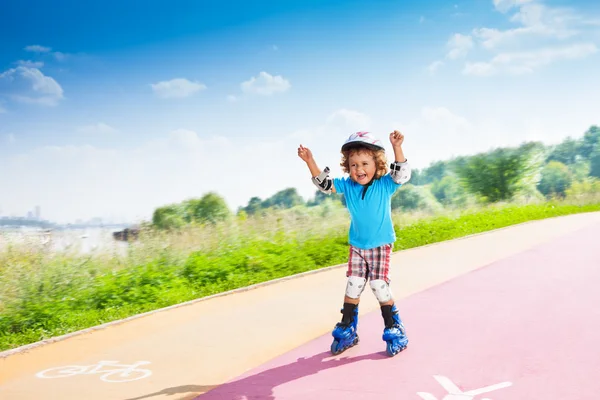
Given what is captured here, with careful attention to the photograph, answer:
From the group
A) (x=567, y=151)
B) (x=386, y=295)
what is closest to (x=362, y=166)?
(x=386, y=295)

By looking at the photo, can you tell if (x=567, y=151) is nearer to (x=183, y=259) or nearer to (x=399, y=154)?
(x=183, y=259)

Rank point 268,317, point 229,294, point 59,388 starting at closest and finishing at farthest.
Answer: point 59,388 → point 268,317 → point 229,294

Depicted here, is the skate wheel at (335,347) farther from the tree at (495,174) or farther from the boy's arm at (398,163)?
the tree at (495,174)

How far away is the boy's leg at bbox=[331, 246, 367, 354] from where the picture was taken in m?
6.30

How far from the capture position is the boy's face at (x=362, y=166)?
6.11 metres

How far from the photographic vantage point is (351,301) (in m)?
6.38

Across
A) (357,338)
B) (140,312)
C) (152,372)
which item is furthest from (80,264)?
(357,338)

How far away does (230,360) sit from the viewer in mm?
6461

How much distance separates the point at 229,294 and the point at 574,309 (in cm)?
475

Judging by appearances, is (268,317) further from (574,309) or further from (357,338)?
(574,309)

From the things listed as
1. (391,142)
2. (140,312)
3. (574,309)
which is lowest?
(574,309)

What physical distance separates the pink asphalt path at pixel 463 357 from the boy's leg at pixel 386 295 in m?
0.12

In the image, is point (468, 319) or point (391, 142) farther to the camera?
point (468, 319)

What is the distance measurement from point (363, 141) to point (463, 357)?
2167mm
